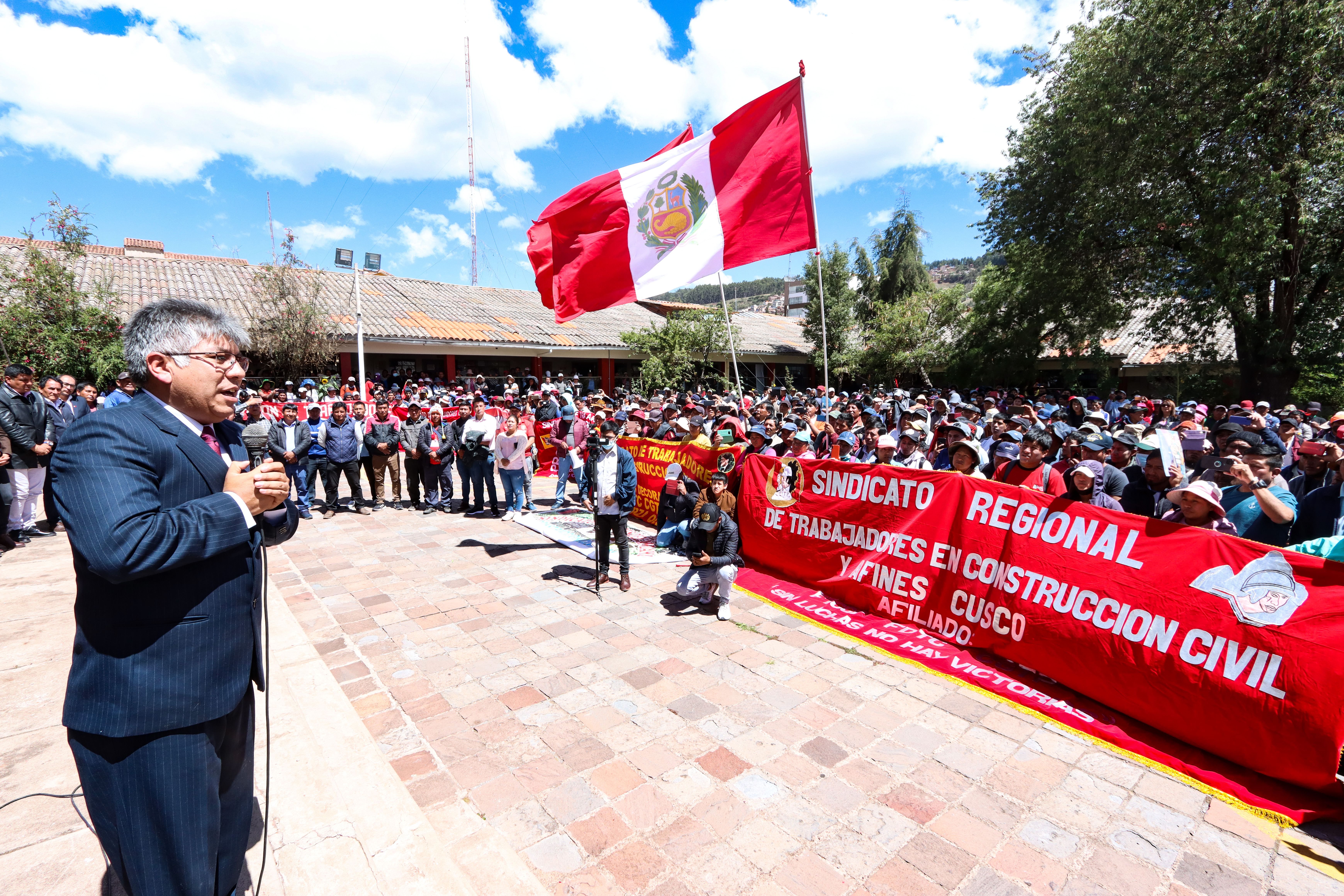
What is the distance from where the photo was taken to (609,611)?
554cm

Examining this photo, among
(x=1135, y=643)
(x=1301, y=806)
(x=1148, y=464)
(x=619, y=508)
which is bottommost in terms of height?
(x=1301, y=806)

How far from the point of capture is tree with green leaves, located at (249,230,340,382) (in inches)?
636

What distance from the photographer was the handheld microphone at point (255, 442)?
219 cm

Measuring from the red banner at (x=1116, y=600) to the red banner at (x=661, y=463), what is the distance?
1573mm

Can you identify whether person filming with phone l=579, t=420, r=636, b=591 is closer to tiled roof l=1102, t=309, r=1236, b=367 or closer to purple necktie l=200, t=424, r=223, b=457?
purple necktie l=200, t=424, r=223, b=457

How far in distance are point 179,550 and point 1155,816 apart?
4270mm

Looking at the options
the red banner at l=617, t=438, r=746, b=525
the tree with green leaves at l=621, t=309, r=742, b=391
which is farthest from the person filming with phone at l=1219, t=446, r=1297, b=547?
the tree with green leaves at l=621, t=309, r=742, b=391

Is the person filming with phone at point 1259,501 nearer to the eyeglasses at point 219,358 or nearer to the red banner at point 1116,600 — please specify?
the red banner at point 1116,600

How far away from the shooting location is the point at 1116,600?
3914mm

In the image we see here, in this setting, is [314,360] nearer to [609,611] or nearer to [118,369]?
[118,369]

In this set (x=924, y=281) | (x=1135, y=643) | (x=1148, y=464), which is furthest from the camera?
(x=924, y=281)

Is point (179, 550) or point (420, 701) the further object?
point (420, 701)

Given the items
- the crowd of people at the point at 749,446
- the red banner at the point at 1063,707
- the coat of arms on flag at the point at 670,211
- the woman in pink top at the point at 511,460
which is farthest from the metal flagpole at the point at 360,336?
the red banner at the point at 1063,707

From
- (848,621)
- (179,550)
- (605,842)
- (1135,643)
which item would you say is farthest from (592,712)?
(1135,643)
